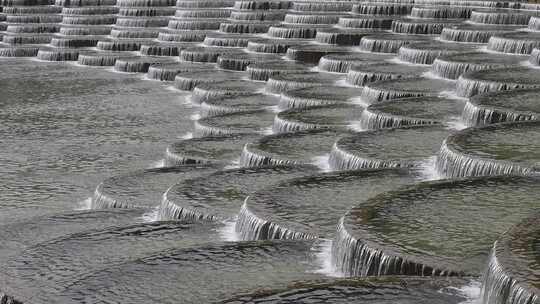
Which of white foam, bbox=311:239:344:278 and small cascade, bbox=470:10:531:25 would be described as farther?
small cascade, bbox=470:10:531:25

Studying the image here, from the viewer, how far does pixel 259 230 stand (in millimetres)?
11047

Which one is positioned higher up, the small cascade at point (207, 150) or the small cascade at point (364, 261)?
the small cascade at point (364, 261)

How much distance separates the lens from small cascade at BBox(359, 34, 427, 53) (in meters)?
26.5

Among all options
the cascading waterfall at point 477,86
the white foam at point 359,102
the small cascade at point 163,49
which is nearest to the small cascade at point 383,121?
the cascading waterfall at point 477,86

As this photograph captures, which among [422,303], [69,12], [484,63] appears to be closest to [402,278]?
[422,303]

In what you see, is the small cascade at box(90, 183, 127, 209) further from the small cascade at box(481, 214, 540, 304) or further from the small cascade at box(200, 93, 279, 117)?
the small cascade at box(200, 93, 279, 117)

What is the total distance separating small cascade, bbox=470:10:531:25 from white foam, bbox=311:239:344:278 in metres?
18.5

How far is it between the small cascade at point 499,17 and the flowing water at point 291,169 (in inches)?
5.2

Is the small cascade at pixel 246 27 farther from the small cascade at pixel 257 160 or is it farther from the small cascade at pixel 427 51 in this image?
the small cascade at pixel 257 160

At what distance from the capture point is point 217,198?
12.8 m

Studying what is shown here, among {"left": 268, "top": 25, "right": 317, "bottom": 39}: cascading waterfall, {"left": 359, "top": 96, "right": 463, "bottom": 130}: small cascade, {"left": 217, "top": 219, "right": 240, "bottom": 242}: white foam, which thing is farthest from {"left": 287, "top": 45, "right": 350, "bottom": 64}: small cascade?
{"left": 217, "top": 219, "right": 240, "bottom": 242}: white foam

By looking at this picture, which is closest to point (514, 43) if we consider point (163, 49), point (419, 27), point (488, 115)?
point (419, 27)

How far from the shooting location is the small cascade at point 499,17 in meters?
27.5

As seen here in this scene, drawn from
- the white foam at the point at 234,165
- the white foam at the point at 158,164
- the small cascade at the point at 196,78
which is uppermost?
the white foam at the point at 234,165
